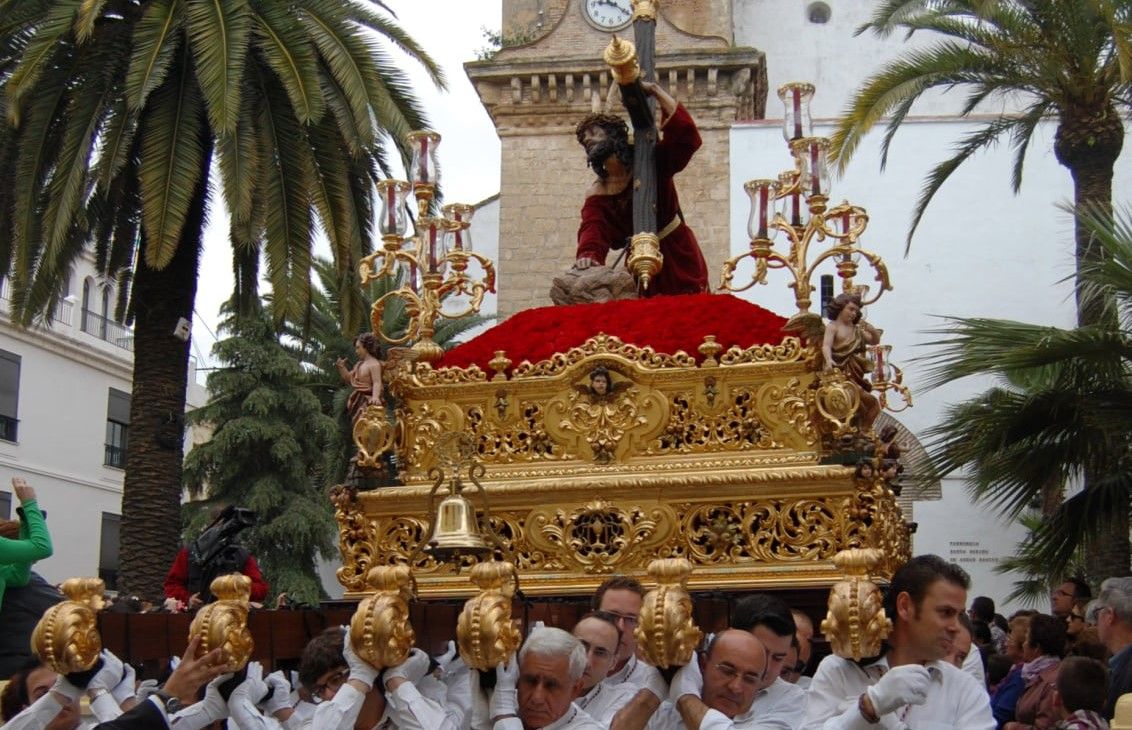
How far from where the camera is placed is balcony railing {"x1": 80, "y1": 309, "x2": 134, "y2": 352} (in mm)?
28625

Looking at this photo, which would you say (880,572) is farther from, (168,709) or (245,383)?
(245,383)

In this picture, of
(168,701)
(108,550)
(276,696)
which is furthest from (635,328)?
(108,550)

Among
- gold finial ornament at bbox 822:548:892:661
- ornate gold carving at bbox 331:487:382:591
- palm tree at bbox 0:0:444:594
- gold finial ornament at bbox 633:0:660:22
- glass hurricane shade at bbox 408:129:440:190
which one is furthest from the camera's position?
palm tree at bbox 0:0:444:594

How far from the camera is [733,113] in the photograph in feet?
92.2

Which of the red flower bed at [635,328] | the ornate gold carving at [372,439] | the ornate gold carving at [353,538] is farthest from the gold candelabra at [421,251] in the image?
the ornate gold carving at [353,538]

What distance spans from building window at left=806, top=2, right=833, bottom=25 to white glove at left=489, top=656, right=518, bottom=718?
2928 centimetres

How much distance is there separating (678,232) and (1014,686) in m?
3.15

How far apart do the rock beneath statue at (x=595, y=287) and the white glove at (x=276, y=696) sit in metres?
3.57

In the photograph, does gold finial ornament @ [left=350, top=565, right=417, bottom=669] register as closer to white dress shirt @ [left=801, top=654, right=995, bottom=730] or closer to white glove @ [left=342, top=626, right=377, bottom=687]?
white glove @ [left=342, top=626, right=377, bottom=687]

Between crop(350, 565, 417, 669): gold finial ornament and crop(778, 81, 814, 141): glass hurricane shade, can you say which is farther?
crop(778, 81, 814, 141): glass hurricane shade

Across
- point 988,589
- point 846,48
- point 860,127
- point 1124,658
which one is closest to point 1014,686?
point 1124,658

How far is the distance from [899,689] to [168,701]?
2.02m


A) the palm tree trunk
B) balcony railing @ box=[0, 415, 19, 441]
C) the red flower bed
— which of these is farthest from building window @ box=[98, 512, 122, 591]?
the red flower bed

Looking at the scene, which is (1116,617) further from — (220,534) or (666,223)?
(220,534)
